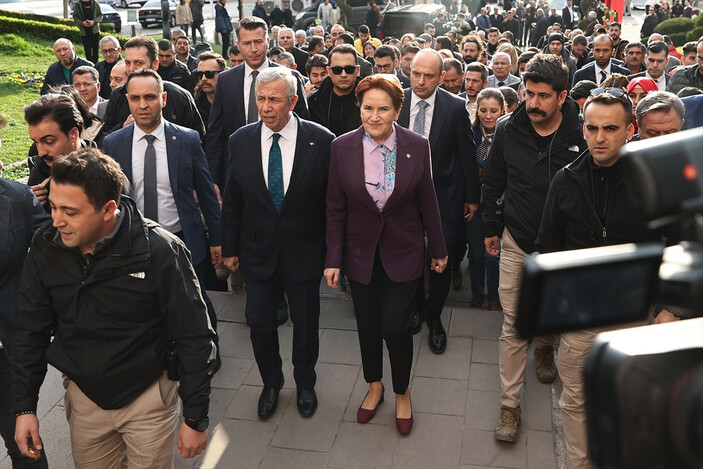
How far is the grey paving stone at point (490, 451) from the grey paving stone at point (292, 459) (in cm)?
87

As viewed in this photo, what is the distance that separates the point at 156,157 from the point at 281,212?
3.30 ft

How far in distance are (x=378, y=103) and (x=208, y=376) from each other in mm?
1896

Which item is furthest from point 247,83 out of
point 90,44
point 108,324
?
point 90,44

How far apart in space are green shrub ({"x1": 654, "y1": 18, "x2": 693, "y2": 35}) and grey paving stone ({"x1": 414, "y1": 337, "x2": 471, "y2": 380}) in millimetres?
23353

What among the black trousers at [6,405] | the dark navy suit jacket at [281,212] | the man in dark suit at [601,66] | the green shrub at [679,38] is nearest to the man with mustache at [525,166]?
the dark navy suit jacket at [281,212]

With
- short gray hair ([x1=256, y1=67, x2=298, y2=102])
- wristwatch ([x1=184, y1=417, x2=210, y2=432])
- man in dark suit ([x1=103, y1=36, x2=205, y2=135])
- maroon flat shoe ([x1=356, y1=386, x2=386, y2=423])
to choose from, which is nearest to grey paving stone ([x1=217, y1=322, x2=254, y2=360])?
maroon flat shoe ([x1=356, y1=386, x2=386, y2=423])

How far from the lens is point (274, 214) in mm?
4648

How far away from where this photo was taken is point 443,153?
18.8 ft

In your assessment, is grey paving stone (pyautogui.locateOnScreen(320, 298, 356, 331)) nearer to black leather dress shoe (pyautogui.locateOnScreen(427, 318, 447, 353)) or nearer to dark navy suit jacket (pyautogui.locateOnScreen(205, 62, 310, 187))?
black leather dress shoe (pyautogui.locateOnScreen(427, 318, 447, 353))

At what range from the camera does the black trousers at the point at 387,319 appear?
178 inches

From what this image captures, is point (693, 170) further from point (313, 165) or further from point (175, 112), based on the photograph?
point (175, 112)

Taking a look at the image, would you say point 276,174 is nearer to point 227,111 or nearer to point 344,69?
point 227,111

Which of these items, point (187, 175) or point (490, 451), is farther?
point (187, 175)

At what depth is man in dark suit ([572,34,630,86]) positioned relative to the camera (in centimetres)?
970
